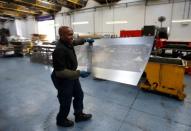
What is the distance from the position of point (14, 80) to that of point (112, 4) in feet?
21.2

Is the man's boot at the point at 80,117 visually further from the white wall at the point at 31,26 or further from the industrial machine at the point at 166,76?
the white wall at the point at 31,26

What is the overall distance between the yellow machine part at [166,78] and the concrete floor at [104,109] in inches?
6.7

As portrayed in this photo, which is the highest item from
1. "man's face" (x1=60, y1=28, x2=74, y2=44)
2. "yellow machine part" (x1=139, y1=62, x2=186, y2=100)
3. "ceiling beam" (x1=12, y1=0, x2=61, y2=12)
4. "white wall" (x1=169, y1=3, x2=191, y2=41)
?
"ceiling beam" (x1=12, y1=0, x2=61, y2=12)

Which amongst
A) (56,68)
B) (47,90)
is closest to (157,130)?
(56,68)

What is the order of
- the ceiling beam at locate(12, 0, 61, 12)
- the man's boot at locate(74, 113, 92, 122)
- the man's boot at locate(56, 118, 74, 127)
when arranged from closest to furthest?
the man's boot at locate(56, 118, 74, 127)
the man's boot at locate(74, 113, 92, 122)
the ceiling beam at locate(12, 0, 61, 12)

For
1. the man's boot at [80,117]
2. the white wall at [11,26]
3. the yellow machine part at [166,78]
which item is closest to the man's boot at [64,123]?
the man's boot at [80,117]

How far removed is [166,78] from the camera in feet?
9.75

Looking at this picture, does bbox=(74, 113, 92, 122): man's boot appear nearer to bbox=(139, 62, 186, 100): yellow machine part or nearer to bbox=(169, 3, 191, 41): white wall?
bbox=(139, 62, 186, 100): yellow machine part

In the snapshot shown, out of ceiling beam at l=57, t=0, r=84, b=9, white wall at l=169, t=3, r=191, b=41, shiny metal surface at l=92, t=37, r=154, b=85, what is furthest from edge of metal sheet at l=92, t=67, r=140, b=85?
ceiling beam at l=57, t=0, r=84, b=9

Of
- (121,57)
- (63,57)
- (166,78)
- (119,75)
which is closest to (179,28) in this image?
(166,78)

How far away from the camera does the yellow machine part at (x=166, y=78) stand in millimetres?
2792

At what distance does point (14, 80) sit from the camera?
14.2ft

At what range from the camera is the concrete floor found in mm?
2061

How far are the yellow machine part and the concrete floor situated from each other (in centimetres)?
17
